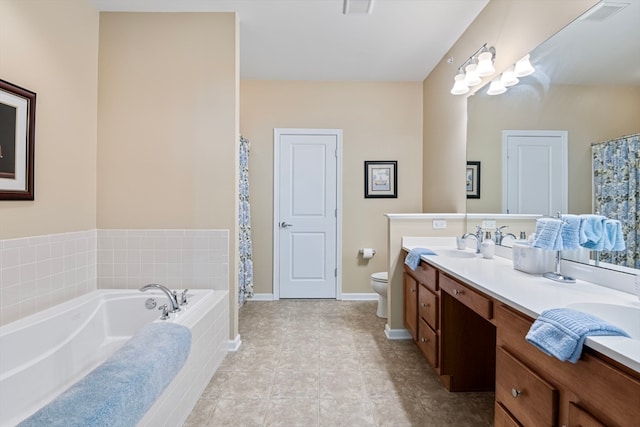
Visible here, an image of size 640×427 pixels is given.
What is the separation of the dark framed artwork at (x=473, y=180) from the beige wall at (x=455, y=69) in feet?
0.37

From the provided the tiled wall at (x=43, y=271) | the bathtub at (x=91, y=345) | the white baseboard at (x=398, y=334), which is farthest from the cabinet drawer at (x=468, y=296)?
the tiled wall at (x=43, y=271)

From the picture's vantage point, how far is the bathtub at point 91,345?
1.45 m

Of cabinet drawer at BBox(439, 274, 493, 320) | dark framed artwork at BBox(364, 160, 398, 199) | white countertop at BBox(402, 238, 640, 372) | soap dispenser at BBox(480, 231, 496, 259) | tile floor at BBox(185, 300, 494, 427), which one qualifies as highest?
dark framed artwork at BBox(364, 160, 398, 199)

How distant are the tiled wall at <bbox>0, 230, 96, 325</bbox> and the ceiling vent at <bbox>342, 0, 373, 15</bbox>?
2.63m

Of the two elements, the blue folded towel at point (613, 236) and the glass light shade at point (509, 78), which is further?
the glass light shade at point (509, 78)

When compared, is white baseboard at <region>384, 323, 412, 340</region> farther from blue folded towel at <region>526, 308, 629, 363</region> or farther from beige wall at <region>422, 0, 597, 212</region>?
blue folded towel at <region>526, 308, 629, 363</region>

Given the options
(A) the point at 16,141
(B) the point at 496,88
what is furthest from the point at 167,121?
(B) the point at 496,88

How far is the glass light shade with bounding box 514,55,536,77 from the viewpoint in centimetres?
184

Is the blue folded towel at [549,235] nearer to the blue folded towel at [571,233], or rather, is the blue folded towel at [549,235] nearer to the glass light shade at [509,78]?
the blue folded towel at [571,233]

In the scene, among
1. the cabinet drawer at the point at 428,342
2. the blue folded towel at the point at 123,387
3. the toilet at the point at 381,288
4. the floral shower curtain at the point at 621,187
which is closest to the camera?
the blue folded towel at the point at 123,387

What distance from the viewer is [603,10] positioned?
1.38m

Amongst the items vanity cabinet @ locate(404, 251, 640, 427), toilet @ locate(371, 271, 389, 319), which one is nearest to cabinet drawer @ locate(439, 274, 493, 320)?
vanity cabinet @ locate(404, 251, 640, 427)

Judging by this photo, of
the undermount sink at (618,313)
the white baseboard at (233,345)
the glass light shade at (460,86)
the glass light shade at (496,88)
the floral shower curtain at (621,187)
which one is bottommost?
the white baseboard at (233,345)

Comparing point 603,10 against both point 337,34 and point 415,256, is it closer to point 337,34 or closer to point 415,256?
point 415,256
